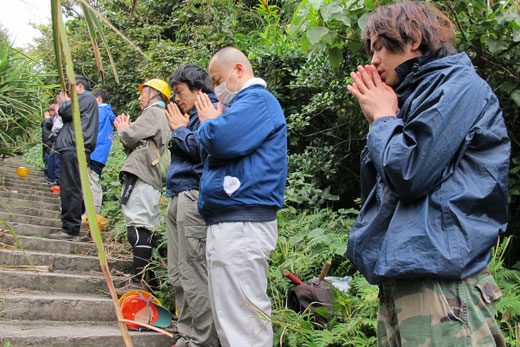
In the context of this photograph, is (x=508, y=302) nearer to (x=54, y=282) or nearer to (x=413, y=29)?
(x=413, y=29)

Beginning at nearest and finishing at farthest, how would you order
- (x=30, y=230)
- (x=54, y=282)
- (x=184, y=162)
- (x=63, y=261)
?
(x=184, y=162), (x=54, y=282), (x=63, y=261), (x=30, y=230)

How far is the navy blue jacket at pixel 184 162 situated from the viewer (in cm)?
303

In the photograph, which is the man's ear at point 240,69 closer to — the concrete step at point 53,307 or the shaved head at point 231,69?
the shaved head at point 231,69

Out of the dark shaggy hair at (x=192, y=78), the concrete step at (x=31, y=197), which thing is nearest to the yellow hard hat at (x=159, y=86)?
the dark shaggy hair at (x=192, y=78)

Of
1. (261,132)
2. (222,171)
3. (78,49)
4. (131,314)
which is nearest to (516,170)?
(261,132)

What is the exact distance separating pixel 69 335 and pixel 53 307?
55 cm

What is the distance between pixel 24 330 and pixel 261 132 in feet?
6.88

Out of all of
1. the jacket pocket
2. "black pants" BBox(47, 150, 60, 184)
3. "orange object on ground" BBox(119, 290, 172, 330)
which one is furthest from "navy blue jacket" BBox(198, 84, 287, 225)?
"black pants" BBox(47, 150, 60, 184)

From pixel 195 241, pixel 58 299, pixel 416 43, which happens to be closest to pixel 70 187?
pixel 58 299

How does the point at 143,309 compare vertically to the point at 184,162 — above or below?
below

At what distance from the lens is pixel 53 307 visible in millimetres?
3350

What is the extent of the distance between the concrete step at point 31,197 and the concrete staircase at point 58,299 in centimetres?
165

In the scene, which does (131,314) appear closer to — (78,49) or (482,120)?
(482,120)

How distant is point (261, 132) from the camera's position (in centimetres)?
238
